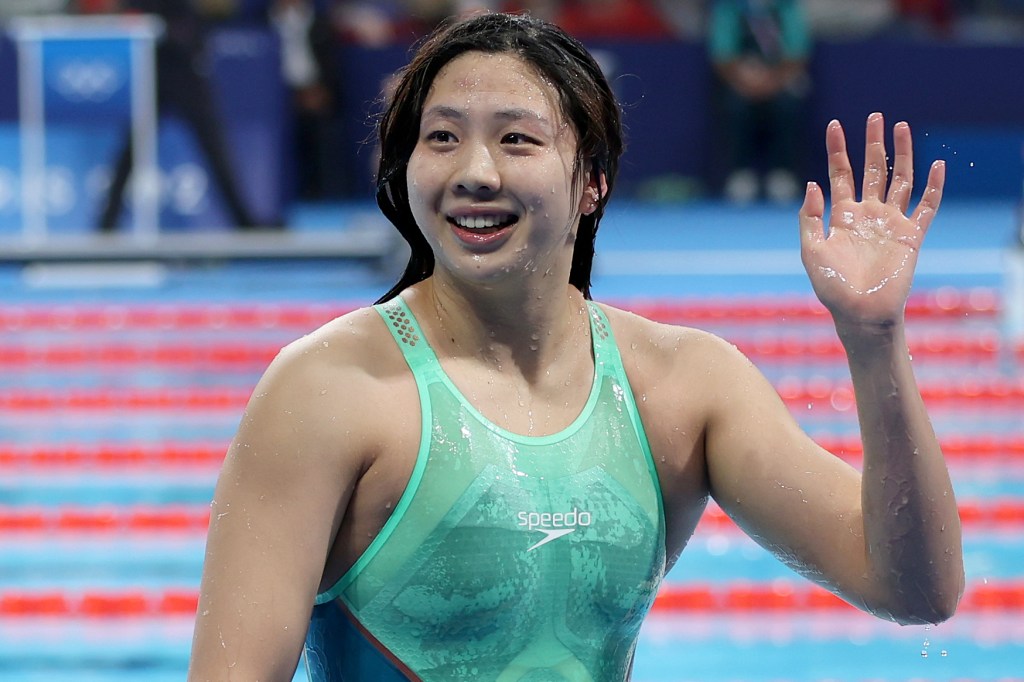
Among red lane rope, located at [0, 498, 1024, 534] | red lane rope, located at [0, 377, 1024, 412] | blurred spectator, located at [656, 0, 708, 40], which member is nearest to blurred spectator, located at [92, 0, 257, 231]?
red lane rope, located at [0, 377, 1024, 412]

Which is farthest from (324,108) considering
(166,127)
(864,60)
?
(864,60)

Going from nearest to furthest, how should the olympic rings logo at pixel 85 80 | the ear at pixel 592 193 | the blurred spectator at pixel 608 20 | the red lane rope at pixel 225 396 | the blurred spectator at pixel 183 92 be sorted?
the ear at pixel 592 193, the red lane rope at pixel 225 396, the blurred spectator at pixel 183 92, the olympic rings logo at pixel 85 80, the blurred spectator at pixel 608 20

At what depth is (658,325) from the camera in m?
2.04

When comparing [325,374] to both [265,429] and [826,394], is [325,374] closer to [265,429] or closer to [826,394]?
[265,429]

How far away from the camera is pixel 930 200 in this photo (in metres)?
1.79

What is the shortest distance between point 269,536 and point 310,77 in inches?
451

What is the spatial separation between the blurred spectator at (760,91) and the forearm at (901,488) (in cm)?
1119

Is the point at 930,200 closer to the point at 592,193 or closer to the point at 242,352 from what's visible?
the point at 592,193

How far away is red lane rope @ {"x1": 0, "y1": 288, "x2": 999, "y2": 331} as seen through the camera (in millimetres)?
7965

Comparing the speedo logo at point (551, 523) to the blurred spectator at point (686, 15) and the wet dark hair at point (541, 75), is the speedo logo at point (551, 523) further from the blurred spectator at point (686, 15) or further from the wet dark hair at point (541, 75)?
the blurred spectator at point (686, 15)

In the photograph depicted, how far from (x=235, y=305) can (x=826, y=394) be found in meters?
3.49

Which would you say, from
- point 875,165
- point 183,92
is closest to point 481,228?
point 875,165

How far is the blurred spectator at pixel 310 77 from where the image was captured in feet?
41.6

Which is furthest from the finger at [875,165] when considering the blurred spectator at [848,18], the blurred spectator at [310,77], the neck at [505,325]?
the blurred spectator at [848,18]
